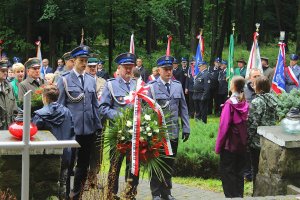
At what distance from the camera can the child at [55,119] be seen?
650cm

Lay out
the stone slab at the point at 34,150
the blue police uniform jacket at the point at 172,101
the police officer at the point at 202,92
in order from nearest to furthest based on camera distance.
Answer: the stone slab at the point at 34,150 → the blue police uniform jacket at the point at 172,101 → the police officer at the point at 202,92

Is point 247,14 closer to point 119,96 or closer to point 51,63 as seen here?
point 51,63

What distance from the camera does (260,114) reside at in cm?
779

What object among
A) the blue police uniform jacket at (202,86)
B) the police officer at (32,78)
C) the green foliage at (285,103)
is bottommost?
the blue police uniform jacket at (202,86)

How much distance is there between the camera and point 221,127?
755cm

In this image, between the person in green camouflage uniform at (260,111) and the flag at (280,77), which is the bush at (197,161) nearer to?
the person in green camouflage uniform at (260,111)

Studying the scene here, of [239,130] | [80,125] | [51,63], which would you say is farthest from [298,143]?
[51,63]

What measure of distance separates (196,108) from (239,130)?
32.7 ft

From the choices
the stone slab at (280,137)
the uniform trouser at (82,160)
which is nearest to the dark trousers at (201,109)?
the uniform trouser at (82,160)

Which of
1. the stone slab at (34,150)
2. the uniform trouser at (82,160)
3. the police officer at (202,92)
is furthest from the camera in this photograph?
the police officer at (202,92)

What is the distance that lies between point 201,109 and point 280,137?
10396 mm

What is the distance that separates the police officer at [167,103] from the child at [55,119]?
149 centimetres

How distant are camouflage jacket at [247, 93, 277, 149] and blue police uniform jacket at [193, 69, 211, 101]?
29.6 feet

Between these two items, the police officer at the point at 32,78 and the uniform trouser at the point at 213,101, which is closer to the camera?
the police officer at the point at 32,78
